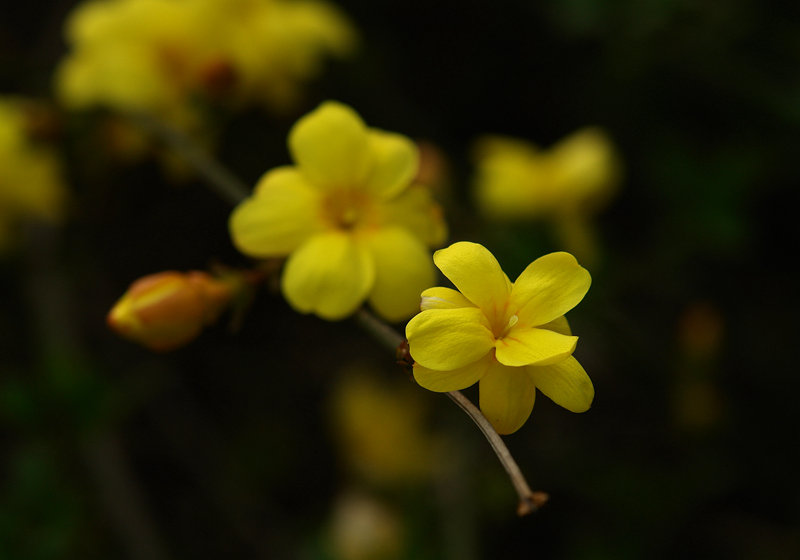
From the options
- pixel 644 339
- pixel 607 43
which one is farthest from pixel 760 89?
pixel 644 339

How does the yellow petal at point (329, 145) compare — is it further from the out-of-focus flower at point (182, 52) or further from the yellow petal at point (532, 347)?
the out-of-focus flower at point (182, 52)

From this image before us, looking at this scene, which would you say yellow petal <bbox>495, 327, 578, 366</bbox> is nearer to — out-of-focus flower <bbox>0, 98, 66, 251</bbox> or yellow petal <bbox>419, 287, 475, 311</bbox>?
yellow petal <bbox>419, 287, 475, 311</bbox>

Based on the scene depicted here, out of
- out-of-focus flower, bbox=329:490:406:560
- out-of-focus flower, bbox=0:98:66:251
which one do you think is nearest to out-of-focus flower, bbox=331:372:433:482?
Answer: out-of-focus flower, bbox=329:490:406:560

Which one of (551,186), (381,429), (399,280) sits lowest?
(381,429)

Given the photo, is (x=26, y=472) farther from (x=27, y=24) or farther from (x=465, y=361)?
A: (x=27, y=24)

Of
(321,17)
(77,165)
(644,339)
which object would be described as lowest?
(644,339)

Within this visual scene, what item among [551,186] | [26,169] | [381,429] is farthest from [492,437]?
[381,429]

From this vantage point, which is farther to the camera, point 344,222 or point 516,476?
point 344,222

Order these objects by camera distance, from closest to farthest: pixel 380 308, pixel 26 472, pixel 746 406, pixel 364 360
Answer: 1. pixel 380 308
2. pixel 26 472
3. pixel 746 406
4. pixel 364 360

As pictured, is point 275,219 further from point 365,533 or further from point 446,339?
point 365,533
